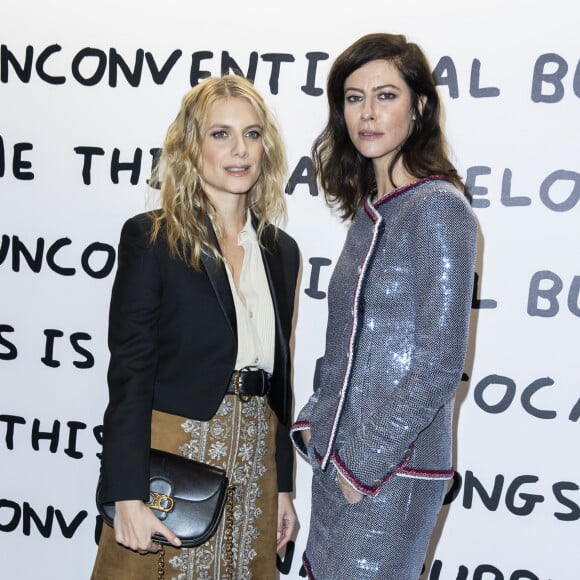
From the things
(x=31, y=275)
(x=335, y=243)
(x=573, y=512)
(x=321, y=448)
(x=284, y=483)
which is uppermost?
(x=335, y=243)

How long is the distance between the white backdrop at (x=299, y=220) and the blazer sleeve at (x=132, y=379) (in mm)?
853

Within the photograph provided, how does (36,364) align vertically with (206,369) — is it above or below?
below

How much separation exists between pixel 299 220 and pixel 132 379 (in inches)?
37.6

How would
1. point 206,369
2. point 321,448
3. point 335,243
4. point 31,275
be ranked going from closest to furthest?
point 321,448, point 206,369, point 335,243, point 31,275

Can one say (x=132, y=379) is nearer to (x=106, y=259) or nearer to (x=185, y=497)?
(x=185, y=497)

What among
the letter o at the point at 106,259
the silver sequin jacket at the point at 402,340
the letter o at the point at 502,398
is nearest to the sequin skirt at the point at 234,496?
the silver sequin jacket at the point at 402,340

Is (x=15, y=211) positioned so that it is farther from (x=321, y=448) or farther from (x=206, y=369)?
(x=321, y=448)

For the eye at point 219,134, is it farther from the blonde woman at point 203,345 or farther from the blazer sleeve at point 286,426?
the blazer sleeve at point 286,426

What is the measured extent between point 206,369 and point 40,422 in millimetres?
1183

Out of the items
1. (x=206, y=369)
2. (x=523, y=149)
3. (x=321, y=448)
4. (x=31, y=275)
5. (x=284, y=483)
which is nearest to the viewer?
(x=321, y=448)

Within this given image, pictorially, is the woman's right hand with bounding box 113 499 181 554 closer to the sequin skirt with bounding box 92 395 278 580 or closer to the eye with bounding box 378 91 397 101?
the sequin skirt with bounding box 92 395 278 580

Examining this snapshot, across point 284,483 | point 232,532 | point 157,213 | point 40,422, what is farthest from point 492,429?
point 40,422

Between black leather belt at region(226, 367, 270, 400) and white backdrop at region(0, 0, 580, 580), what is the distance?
0.73 m

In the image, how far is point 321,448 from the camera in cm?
145
